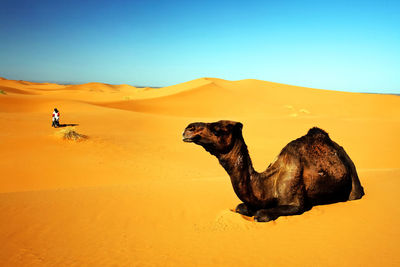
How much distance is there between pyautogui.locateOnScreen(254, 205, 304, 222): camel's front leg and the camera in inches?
161

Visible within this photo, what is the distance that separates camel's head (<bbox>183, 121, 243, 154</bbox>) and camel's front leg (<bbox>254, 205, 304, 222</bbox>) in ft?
4.50

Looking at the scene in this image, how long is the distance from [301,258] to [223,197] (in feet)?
9.85

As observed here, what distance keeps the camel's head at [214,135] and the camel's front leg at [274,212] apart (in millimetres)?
1372

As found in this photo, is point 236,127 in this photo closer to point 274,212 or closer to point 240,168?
point 240,168

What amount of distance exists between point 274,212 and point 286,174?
0.67 m

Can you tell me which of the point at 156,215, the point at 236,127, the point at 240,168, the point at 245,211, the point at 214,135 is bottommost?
the point at 156,215

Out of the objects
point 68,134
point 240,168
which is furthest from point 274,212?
point 68,134

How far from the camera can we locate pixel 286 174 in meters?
4.27

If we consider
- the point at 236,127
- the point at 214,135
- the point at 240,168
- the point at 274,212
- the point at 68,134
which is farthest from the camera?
the point at 68,134

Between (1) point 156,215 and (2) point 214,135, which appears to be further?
(1) point 156,215

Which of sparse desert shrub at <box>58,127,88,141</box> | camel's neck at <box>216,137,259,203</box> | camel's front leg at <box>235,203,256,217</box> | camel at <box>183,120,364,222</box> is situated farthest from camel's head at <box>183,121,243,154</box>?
sparse desert shrub at <box>58,127,88,141</box>

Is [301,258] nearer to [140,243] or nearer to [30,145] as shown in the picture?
[140,243]

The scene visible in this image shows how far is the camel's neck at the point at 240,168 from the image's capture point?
3619 millimetres

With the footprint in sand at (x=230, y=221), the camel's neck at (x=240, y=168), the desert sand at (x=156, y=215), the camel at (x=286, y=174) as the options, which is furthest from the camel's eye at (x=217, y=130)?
Answer: the footprint in sand at (x=230, y=221)
